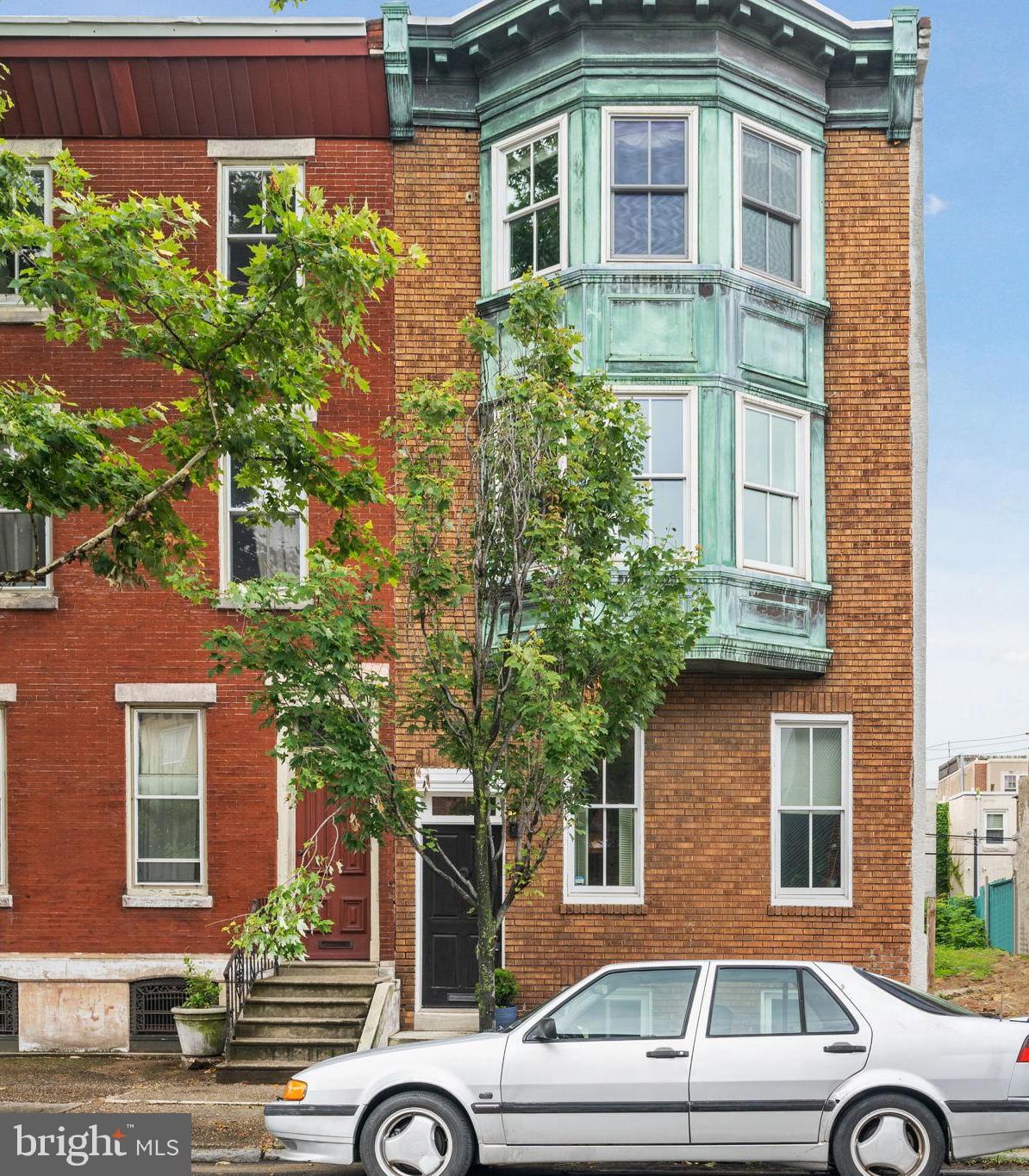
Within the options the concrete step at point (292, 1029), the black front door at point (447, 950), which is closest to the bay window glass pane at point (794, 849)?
the black front door at point (447, 950)

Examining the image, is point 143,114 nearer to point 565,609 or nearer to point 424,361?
point 424,361

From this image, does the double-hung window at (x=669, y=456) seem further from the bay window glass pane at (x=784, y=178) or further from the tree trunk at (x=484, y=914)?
the tree trunk at (x=484, y=914)

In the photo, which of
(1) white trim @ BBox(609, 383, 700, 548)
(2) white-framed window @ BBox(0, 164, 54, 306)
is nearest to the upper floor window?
(1) white trim @ BBox(609, 383, 700, 548)

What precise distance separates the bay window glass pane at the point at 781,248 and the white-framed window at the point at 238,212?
5313 millimetres

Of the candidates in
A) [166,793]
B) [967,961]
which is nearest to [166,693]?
[166,793]

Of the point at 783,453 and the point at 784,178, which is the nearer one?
the point at 783,453

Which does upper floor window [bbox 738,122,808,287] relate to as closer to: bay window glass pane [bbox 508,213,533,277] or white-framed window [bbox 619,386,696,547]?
white-framed window [bbox 619,386,696,547]

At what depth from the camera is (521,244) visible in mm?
15672

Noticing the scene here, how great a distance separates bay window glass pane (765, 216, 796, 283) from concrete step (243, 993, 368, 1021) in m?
8.93

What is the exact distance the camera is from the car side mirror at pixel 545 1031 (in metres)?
8.93

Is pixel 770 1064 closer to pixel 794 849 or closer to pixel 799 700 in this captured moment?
pixel 794 849

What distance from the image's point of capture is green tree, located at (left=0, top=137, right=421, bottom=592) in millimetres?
10289

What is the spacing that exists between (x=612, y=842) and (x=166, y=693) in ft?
16.7

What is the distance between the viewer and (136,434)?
15.8 m
